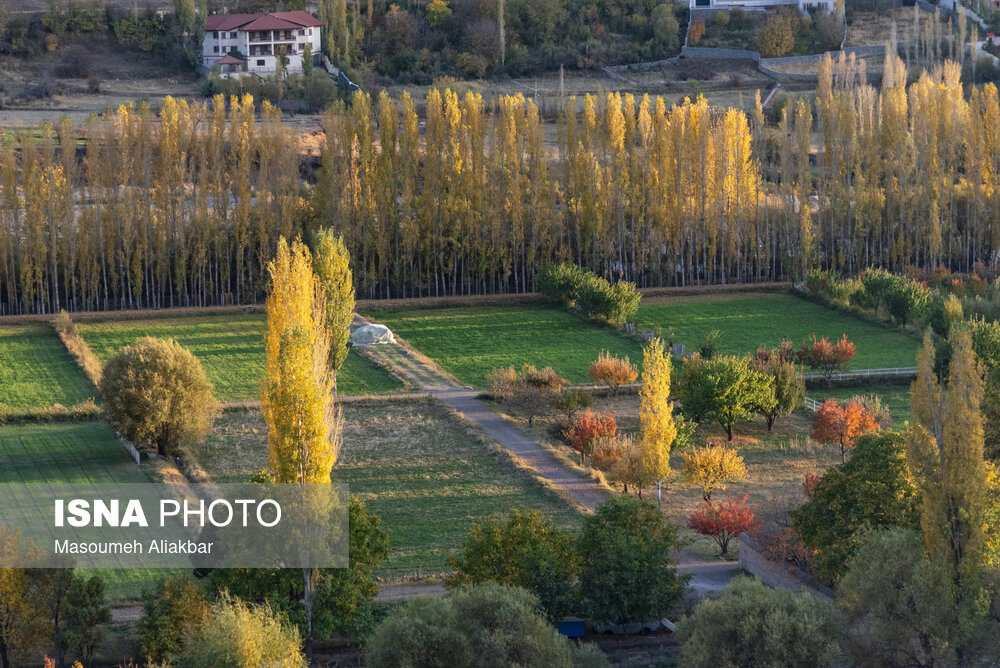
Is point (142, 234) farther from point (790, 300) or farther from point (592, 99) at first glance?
point (790, 300)

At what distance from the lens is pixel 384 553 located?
25391mm

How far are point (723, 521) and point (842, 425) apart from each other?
7321 millimetres

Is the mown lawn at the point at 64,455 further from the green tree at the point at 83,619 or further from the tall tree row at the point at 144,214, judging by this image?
the tall tree row at the point at 144,214

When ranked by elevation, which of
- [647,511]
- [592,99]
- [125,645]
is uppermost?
[592,99]

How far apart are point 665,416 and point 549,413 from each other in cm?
931

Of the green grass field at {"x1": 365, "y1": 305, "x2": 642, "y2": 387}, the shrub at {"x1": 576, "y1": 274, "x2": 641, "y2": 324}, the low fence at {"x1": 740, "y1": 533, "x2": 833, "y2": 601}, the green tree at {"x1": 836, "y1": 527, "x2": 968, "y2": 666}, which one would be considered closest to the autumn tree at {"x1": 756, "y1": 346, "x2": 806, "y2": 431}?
the green grass field at {"x1": 365, "y1": 305, "x2": 642, "y2": 387}

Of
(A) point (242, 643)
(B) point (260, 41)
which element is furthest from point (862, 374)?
(B) point (260, 41)

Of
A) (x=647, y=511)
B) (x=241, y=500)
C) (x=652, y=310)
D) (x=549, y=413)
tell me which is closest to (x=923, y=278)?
(x=652, y=310)

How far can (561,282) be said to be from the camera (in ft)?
168

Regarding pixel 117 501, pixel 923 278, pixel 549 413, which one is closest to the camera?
pixel 117 501

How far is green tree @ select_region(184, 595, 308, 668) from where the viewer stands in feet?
65.6

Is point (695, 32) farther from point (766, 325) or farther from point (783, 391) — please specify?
point (783, 391)

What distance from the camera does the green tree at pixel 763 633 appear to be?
20.5m

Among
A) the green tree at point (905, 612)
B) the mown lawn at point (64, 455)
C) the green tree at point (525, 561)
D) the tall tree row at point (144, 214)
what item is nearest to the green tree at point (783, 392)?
the green tree at point (525, 561)
